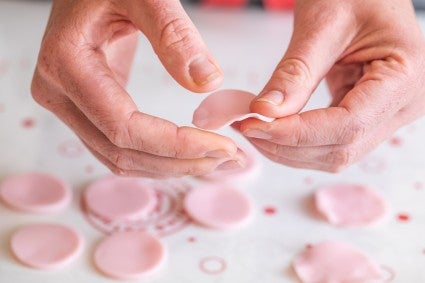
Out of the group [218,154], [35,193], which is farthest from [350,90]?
[35,193]

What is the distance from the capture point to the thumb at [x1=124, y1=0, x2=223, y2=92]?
1.94 ft

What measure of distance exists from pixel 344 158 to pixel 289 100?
0.11 meters

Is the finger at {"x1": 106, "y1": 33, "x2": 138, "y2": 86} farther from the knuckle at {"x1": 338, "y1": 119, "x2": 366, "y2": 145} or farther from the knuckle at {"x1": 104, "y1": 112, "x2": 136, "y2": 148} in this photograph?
the knuckle at {"x1": 338, "y1": 119, "x2": 366, "y2": 145}

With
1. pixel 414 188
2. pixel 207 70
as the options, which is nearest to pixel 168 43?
pixel 207 70

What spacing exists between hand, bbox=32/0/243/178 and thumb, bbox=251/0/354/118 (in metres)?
0.06

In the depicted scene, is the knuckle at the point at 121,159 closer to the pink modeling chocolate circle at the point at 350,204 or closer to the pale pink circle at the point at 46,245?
the pale pink circle at the point at 46,245

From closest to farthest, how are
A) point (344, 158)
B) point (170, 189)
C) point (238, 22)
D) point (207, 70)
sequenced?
1. point (207, 70)
2. point (344, 158)
3. point (170, 189)
4. point (238, 22)

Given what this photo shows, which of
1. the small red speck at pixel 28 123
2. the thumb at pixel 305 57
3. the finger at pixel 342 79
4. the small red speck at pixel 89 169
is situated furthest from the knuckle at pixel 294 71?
the small red speck at pixel 28 123

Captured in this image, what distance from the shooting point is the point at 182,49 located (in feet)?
1.93

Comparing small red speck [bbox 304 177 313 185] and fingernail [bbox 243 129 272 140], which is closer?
fingernail [bbox 243 129 272 140]

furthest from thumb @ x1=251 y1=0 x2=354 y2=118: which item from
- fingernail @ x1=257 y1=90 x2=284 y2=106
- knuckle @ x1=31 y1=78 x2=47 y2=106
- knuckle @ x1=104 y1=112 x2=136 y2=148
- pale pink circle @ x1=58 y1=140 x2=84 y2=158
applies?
pale pink circle @ x1=58 y1=140 x2=84 y2=158

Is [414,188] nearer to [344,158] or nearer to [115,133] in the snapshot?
[344,158]

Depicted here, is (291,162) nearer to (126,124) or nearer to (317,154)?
(317,154)

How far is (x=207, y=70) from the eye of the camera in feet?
1.94
